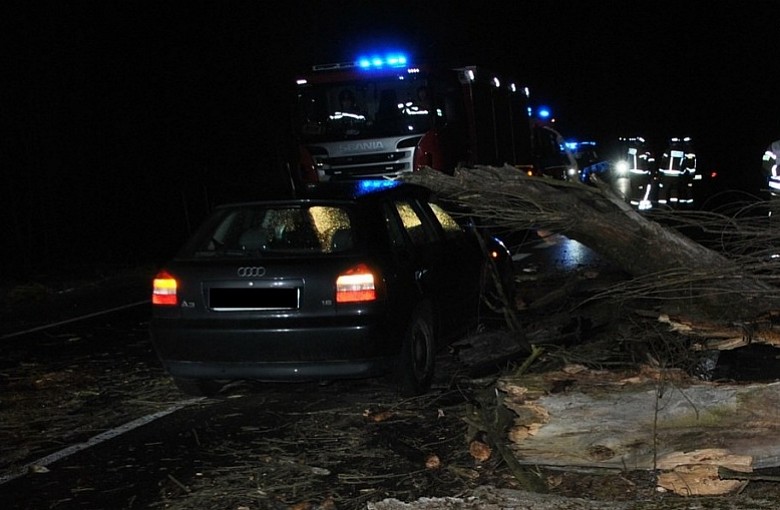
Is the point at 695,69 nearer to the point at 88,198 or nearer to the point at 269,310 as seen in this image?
the point at 88,198

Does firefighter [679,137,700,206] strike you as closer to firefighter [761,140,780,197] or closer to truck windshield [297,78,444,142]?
truck windshield [297,78,444,142]

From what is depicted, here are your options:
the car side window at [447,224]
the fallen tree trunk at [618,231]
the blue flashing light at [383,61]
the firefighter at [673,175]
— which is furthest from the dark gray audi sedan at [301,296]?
the firefighter at [673,175]

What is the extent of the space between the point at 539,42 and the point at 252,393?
45995 millimetres

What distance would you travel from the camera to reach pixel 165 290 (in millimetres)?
5945

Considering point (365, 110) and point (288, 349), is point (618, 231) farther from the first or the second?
point (365, 110)

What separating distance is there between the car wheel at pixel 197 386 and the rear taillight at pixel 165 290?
59cm

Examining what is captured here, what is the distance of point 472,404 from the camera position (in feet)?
18.5

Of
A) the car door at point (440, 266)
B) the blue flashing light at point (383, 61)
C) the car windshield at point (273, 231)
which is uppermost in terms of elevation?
the blue flashing light at point (383, 61)

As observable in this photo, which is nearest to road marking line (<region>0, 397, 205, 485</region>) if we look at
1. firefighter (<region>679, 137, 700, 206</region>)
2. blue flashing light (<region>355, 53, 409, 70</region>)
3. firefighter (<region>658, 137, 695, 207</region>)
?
blue flashing light (<region>355, 53, 409, 70</region>)

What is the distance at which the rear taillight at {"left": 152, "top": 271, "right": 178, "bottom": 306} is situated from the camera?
5.91 m

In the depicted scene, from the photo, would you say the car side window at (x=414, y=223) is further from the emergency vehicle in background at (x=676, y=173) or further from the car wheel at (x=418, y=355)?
the emergency vehicle in background at (x=676, y=173)

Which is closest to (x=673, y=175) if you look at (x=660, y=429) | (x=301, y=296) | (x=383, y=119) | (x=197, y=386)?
(x=383, y=119)

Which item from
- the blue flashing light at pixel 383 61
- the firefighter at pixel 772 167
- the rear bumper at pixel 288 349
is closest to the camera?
the rear bumper at pixel 288 349

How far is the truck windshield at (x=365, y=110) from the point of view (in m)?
14.8
